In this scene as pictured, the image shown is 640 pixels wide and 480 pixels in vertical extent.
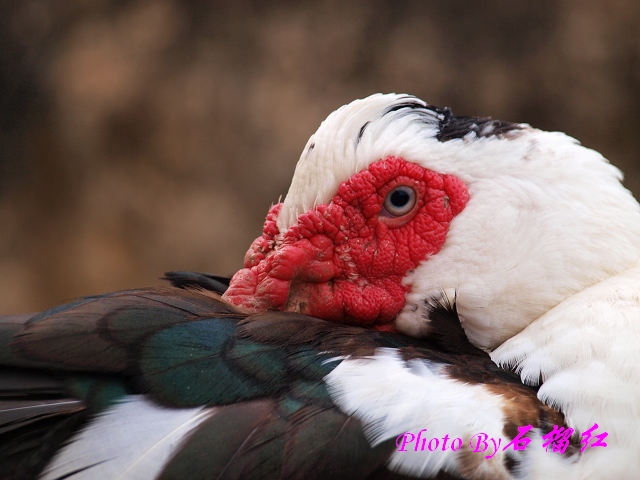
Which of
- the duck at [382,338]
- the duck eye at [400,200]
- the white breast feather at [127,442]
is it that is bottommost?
the white breast feather at [127,442]

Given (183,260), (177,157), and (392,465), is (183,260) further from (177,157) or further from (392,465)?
(392,465)

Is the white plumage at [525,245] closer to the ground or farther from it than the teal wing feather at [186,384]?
farther from it

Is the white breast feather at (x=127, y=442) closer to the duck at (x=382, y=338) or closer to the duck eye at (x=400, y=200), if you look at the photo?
the duck at (x=382, y=338)

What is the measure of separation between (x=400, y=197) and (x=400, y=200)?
0.01 meters

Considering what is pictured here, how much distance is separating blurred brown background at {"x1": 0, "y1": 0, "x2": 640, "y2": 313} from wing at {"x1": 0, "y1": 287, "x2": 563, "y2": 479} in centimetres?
330

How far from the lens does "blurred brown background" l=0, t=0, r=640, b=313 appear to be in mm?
4652

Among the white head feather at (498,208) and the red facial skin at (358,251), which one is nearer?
the white head feather at (498,208)

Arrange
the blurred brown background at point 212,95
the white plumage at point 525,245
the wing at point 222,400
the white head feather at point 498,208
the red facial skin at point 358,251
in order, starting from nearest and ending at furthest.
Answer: the wing at point 222,400
the white plumage at point 525,245
the white head feather at point 498,208
the red facial skin at point 358,251
the blurred brown background at point 212,95

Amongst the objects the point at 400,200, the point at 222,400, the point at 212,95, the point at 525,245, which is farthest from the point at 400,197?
the point at 212,95

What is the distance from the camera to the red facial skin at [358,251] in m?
2.00

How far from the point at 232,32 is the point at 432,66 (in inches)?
52.5

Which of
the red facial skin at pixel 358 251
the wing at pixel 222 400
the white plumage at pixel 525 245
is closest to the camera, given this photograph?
the wing at pixel 222 400

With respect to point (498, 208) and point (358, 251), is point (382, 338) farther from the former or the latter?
point (498, 208)

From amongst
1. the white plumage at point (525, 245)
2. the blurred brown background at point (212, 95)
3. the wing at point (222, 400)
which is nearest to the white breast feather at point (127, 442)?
the wing at point (222, 400)
